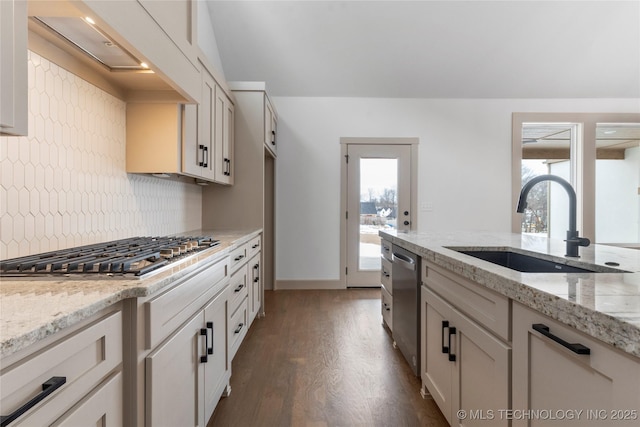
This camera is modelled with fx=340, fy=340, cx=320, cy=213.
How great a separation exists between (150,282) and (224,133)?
2.25 m

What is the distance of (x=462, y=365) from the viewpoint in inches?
56.0

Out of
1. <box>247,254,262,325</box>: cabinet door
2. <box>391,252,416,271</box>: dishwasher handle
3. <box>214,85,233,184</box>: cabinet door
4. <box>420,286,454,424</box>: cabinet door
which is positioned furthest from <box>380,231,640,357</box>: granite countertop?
<box>214,85,233,184</box>: cabinet door

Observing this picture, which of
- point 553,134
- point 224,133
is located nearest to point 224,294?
point 224,133

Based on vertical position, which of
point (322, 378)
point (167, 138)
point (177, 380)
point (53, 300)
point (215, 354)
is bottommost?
point (322, 378)

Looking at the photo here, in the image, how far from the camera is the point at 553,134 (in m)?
4.80

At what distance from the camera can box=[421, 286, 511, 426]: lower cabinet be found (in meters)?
1.13

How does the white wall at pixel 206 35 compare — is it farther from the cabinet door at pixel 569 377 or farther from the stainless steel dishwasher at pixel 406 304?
the cabinet door at pixel 569 377

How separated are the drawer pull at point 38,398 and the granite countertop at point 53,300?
4.2 inches

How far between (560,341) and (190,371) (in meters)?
1.25

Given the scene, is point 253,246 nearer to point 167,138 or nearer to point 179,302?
point 167,138

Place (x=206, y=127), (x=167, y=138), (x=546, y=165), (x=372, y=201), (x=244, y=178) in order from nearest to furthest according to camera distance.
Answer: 1. (x=167, y=138)
2. (x=206, y=127)
3. (x=244, y=178)
4. (x=372, y=201)
5. (x=546, y=165)

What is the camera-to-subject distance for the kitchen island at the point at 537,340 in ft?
2.27

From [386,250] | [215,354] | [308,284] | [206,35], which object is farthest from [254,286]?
A: [206,35]

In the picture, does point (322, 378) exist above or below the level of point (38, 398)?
below
